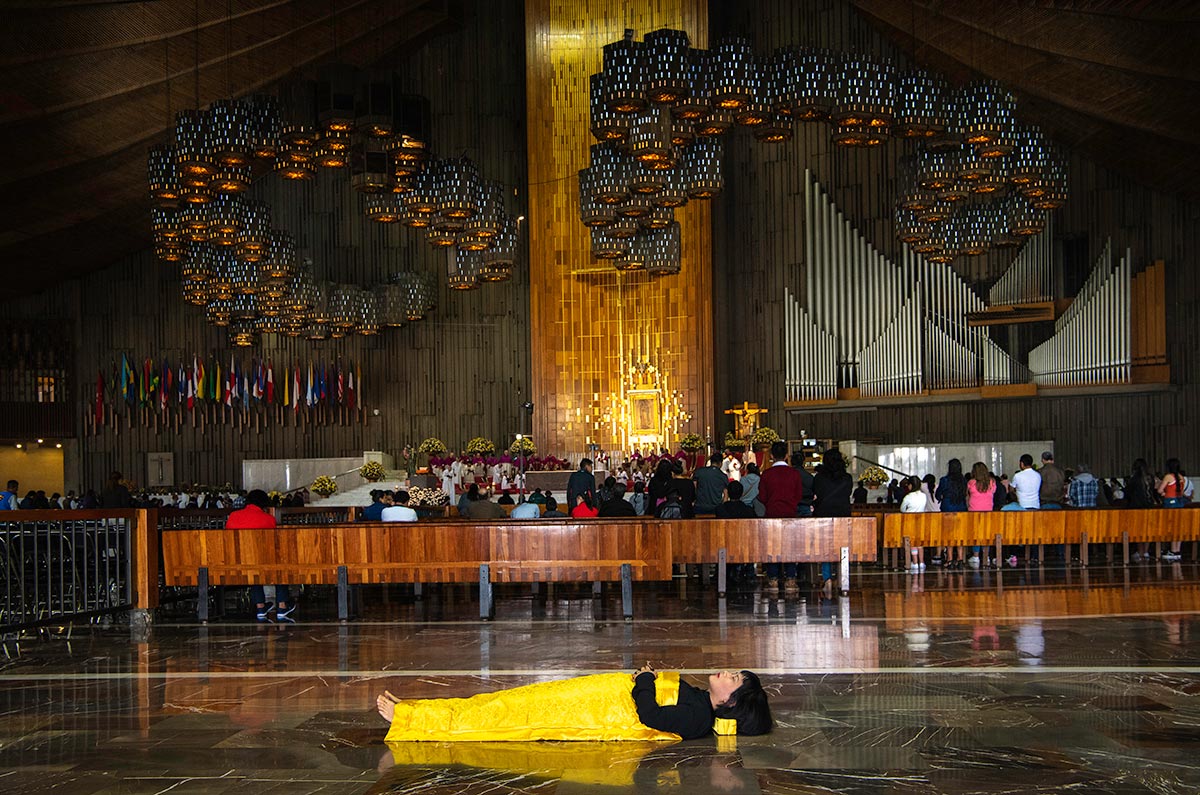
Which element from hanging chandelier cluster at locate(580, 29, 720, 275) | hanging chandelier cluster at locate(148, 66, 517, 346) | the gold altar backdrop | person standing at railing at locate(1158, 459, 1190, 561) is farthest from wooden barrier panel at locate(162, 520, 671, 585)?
the gold altar backdrop

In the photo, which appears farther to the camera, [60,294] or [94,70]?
[60,294]

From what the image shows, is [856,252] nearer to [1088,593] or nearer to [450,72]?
[450,72]

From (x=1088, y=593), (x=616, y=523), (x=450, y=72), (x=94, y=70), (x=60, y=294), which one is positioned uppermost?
(x=450, y=72)

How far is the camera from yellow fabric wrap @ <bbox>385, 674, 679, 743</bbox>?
17.1 feet

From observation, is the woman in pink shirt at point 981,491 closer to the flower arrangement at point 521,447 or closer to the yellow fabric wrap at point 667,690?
the flower arrangement at point 521,447

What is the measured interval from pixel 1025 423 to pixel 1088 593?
1144 cm

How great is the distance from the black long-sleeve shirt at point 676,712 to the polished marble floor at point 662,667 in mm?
71

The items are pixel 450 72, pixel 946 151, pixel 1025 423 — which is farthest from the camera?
pixel 450 72

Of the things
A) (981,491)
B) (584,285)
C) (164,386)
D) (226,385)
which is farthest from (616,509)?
(164,386)

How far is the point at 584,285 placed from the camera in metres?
25.9

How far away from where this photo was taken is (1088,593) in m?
10.4

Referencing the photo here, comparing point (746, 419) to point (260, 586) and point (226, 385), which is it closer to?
point (226, 385)

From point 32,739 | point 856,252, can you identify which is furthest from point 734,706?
point 856,252

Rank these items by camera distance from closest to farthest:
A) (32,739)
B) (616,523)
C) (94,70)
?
(32,739) → (616,523) → (94,70)
